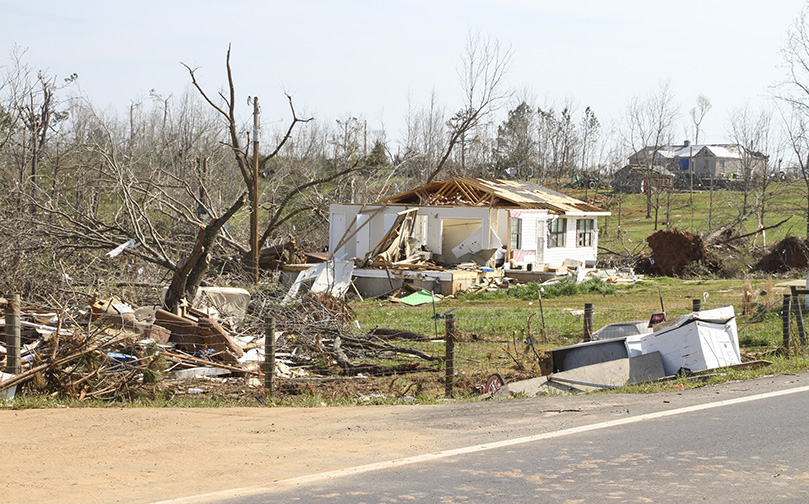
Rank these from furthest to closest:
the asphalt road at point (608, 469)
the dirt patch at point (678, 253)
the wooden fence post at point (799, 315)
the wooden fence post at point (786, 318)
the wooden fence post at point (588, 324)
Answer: the dirt patch at point (678, 253) < the wooden fence post at point (588, 324) < the wooden fence post at point (799, 315) < the wooden fence post at point (786, 318) < the asphalt road at point (608, 469)

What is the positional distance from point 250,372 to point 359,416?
295cm

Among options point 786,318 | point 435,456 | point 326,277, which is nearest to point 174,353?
point 435,456

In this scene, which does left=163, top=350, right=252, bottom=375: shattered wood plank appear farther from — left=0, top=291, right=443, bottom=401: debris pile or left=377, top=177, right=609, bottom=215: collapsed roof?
left=377, top=177, right=609, bottom=215: collapsed roof

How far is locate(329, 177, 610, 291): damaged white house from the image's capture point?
31578 millimetres

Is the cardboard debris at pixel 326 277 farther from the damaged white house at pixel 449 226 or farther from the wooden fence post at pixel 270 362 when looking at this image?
the wooden fence post at pixel 270 362

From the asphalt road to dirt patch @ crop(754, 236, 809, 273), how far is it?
29.3 m

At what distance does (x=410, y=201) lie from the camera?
34000 millimetres

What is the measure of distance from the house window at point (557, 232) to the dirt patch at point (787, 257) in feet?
28.0

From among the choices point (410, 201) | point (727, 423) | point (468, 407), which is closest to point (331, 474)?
point (468, 407)

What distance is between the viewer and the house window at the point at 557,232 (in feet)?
117

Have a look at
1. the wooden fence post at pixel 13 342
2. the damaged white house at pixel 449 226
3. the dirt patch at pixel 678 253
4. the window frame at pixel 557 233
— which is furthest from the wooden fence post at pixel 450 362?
the dirt patch at pixel 678 253

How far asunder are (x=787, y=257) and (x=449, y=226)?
14859 mm

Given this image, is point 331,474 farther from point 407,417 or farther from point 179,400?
point 179,400

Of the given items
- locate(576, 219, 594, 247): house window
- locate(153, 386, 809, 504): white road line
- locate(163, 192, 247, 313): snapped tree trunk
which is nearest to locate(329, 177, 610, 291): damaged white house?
locate(576, 219, 594, 247): house window
